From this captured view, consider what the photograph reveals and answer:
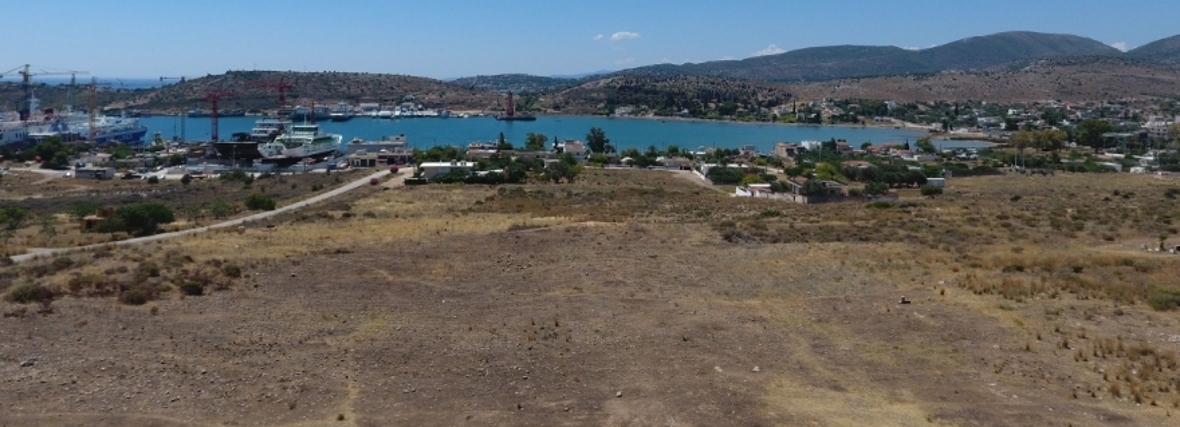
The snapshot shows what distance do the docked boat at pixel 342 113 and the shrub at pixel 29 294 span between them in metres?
138

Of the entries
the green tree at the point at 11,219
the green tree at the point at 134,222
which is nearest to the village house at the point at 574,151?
the green tree at the point at 11,219

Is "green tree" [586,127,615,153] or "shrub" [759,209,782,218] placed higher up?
"green tree" [586,127,615,153]

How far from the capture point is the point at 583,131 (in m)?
127

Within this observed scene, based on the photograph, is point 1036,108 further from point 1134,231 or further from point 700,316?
point 700,316

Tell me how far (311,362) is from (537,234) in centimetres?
1155

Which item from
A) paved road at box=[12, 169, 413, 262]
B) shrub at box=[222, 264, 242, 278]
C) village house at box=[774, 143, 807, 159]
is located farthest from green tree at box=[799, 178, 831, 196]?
village house at box=[774, 143, 807, 159]

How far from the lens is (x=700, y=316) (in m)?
14.8

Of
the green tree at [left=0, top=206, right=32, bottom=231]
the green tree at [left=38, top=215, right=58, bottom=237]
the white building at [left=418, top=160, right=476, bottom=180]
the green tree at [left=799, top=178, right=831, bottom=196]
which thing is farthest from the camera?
the white building at [left=418, top=160, right=476, bottom=180]

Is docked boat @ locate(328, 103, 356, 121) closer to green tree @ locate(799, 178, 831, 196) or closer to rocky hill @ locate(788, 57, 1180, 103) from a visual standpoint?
rocky hill @ locate(788, 57, 1180, 103)

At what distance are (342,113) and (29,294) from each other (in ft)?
467

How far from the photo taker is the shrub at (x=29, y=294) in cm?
1489

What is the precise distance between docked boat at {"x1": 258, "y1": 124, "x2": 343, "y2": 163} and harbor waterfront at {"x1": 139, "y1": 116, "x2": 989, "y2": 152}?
23701mm

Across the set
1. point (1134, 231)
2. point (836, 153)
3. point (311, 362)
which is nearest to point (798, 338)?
point (311, 362)

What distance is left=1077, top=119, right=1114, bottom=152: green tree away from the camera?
82062 millimetres
